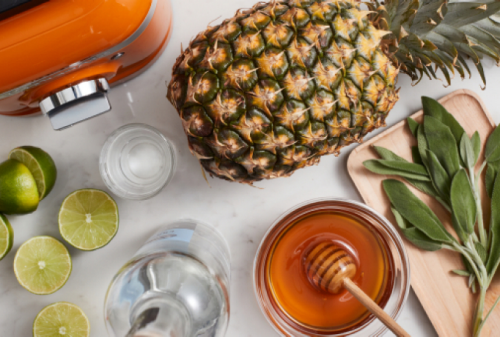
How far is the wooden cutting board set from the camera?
118 cm

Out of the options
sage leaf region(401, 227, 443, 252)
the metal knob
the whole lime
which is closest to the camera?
the metal knob

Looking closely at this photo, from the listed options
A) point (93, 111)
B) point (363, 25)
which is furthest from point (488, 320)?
point (93, 111)

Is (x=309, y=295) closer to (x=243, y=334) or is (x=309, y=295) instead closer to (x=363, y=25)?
(x=243, y=334)

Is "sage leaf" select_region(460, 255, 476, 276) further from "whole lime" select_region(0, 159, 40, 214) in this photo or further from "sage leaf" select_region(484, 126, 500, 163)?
"whole lime" select_region(0, 159, 40, 214)

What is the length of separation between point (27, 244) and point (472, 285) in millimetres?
1386

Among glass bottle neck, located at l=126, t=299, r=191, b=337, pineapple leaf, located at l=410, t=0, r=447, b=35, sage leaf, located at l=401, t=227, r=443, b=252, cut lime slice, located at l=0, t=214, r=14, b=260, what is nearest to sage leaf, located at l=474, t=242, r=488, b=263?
sage leaf, located at l=401, t=227, r=443, b=252

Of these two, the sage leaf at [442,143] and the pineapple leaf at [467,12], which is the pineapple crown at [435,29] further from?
the sage leaf at [442,143]

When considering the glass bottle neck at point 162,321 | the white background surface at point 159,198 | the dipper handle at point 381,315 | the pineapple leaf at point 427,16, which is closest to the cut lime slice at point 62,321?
the white background surface at point 159,198

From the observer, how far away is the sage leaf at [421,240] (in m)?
1.13

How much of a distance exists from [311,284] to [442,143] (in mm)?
589

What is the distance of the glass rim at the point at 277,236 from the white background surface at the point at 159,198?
0.34 feet

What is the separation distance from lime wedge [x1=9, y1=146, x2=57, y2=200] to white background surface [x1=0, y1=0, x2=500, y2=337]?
77 mm

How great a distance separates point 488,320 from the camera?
3.89 ft

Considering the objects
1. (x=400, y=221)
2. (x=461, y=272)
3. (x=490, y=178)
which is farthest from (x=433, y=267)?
(x=490, y=178)
